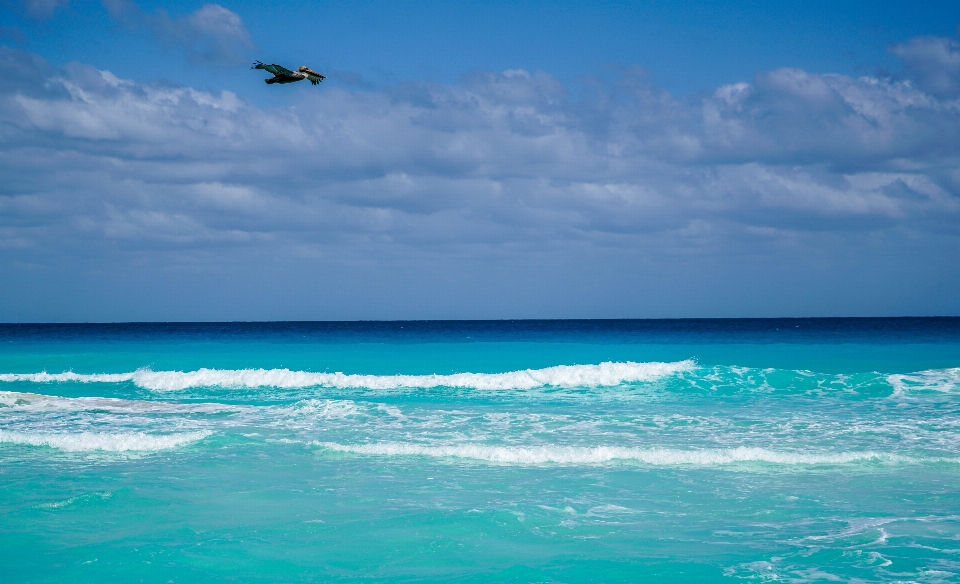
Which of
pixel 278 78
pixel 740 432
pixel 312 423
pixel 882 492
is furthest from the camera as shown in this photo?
pixel 312 423

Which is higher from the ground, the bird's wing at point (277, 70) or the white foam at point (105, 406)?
the bird's wing at point (277, 70)

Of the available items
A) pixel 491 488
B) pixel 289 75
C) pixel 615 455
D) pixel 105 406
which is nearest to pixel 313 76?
pixel 289 75

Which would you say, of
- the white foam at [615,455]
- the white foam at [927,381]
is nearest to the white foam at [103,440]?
the white foam at [615,455]

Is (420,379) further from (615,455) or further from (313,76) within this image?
(313,76)

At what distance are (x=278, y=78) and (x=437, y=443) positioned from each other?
289 inches

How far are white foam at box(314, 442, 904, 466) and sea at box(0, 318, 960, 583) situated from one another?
49 millimetres

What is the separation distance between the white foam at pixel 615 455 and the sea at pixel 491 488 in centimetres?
5

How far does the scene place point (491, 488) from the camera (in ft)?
32.6

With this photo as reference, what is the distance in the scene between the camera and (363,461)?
11664 mm

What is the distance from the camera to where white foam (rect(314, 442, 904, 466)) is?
37.6 ft

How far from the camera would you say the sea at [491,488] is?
7199 millimetres

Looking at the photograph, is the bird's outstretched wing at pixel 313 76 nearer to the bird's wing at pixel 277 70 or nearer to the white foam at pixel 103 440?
the bird's wing at pixel 277 70

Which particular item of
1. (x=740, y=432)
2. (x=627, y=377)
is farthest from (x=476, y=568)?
(x=627, y=377)

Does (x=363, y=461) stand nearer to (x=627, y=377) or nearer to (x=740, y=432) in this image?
(x=740, y=432)
